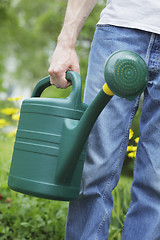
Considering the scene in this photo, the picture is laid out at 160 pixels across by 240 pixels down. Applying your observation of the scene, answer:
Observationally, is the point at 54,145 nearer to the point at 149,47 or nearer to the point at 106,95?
the point at 106,95

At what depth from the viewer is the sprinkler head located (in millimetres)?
1077

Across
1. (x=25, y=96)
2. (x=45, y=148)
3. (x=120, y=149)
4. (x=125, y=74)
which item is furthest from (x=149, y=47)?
(x=25, y=96)

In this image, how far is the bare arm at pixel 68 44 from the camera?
1.32m

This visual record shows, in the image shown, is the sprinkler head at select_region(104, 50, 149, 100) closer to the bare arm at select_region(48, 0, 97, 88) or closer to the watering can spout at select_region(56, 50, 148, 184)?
the watering can spout at select_region(56, 50, 148, 184)

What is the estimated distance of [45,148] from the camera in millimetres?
1270

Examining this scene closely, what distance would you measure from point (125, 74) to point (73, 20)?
0.41 metres

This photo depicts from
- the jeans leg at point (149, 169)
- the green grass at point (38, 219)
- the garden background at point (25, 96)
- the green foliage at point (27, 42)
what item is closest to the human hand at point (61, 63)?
the jeans leg at point (149, 169)

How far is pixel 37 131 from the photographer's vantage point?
4.25ft

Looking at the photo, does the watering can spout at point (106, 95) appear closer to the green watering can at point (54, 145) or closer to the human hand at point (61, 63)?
the green watering can at point (54, 145)

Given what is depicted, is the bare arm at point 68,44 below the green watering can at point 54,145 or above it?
above

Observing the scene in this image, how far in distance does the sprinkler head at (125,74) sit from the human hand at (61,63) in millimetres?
268

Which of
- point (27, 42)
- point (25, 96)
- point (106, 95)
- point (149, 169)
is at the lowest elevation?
point (27, 42)

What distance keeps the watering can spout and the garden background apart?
0.80 m

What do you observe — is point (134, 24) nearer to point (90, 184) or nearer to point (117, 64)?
point (117, 64)
